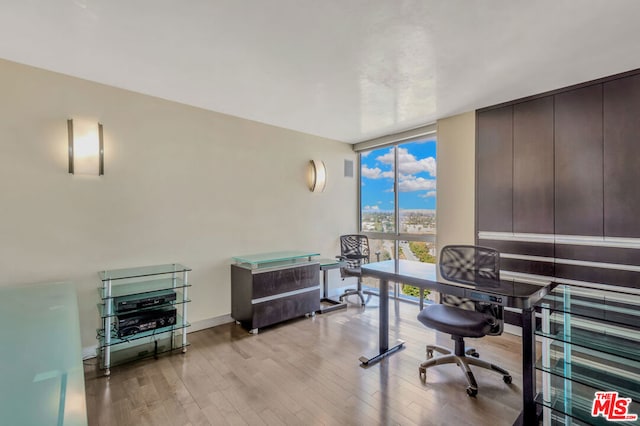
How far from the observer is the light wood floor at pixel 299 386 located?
199 centimetres

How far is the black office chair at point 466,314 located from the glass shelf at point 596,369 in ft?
2.00

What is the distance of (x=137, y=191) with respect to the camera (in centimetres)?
307

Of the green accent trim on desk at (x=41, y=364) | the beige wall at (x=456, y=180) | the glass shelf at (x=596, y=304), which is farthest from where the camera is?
the beige wall at (x=456, y=180)

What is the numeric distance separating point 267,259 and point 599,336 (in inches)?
116

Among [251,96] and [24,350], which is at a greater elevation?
[251,96]

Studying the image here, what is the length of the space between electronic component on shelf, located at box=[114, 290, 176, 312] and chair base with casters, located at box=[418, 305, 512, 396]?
2.43 m

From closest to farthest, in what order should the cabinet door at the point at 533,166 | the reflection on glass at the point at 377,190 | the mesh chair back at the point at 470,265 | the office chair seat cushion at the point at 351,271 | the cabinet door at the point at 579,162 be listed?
the mesh chair back at the point at 470,265 < the cabinet door at the point at 579,162 < the cabinet door at the point at 533,166 < the office chair seat cushion at the point at 351,271 < the reflection on glass at the point at 377,190

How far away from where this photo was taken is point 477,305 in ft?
8.04

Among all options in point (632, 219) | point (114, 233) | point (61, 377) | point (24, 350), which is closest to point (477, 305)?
point (632, 219)

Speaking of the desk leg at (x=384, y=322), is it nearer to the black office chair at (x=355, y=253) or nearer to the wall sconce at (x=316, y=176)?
the black office chair at (x=355, y=253)

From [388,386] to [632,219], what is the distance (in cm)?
269

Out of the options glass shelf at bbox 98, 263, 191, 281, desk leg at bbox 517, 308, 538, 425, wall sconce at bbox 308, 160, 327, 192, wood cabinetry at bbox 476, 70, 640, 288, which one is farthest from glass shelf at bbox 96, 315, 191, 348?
wood cabinetry at bbox 476, 70, 640, 288

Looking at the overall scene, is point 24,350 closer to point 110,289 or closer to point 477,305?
point 110,289
